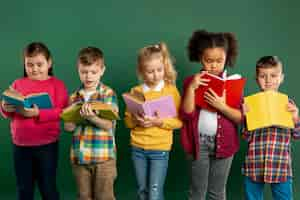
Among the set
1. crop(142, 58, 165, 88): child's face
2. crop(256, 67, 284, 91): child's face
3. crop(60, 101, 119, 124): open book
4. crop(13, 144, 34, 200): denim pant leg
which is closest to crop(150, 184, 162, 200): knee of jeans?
crop(60, 101, 119, 124): open book

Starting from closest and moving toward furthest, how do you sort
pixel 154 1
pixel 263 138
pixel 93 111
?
pixel 93 111, pixel 263 138, pixel 154 1

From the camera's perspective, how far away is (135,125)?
2.39 m

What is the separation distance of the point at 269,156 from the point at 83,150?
3.25ft

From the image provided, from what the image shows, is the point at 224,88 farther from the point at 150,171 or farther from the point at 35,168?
the point at 35,168

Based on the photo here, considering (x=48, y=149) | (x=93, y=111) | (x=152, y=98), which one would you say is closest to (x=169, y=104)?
(x=152, y=98)

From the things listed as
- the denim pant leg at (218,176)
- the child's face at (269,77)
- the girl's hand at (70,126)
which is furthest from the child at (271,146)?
the girl's hand at (70,126)

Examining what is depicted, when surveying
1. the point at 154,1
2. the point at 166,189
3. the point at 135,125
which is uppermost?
the point at 154,1

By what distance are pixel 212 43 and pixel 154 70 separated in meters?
0.36

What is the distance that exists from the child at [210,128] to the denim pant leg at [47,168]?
28.8 inches

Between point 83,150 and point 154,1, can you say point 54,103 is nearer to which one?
point 83,150

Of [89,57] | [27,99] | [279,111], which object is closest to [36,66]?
[27,99]

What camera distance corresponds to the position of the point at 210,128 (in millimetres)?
2361

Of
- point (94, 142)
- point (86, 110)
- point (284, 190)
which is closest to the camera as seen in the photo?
point (86, 110)

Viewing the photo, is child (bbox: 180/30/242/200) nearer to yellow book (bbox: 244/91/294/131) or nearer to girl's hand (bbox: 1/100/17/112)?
yellow book (bbox: 244/91/294/131)
